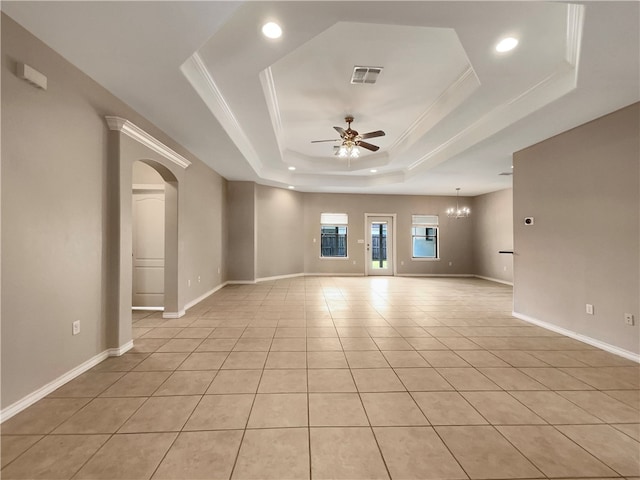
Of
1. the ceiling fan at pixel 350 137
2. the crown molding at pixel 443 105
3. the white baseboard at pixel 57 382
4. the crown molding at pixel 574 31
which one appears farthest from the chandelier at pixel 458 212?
the white baseboard at pixel 57 382

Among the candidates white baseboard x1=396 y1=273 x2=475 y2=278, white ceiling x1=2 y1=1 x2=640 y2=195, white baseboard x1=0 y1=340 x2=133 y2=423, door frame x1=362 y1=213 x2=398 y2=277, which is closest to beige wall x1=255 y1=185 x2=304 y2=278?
door frame x1=362 y1=213 x2=398 y2=277

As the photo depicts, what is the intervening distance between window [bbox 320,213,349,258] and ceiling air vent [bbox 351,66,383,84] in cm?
614

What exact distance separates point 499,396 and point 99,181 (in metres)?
4.12

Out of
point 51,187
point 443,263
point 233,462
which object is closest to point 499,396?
point 233,462

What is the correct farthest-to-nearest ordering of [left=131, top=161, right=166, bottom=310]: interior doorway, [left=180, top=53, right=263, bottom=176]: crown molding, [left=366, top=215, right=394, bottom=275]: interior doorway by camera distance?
[left=366, top=215, right=394, bottom=275]: interior doorway → [left=131, top=161, right=166, bottom=310]: interior doorway → [left=180, top=53, right=263, bottom=176]: crown molding

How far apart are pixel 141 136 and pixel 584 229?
18.1 ft

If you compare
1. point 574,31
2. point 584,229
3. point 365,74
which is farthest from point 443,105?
point 584,229

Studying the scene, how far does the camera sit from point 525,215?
4.38m

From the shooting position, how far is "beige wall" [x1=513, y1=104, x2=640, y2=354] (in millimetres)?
3014

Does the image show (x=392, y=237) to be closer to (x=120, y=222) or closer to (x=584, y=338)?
(x=584, y=338)

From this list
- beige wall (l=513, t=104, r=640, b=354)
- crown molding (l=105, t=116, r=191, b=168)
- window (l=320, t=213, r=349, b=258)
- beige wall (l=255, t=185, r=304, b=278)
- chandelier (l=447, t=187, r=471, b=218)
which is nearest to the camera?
crown molding (l=105, t=116, r=191, b=168)

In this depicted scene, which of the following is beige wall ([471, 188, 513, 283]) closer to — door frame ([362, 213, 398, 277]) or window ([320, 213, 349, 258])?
door frame ([362, 213, 398, 277])

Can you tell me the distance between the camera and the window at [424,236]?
9695mm

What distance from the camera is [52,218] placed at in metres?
2.27
